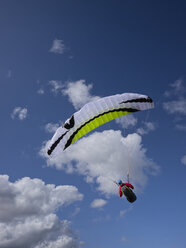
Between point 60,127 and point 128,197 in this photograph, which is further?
point 60,127

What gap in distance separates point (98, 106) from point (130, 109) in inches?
90.3

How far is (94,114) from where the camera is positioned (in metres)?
16.5

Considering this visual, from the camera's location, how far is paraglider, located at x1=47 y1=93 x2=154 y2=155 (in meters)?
16.3

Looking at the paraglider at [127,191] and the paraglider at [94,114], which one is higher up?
the paraglider at [94,114]

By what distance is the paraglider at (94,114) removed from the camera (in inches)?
643

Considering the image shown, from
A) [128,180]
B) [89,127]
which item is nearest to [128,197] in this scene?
[128,180]

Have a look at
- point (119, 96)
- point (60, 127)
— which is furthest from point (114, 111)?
point (60, 127)

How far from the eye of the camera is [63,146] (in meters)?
17.1

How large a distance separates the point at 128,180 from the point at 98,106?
5205 millimetres

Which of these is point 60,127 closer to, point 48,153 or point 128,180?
point 48,153

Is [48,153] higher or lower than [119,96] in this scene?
lower

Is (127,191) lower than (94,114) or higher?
lower

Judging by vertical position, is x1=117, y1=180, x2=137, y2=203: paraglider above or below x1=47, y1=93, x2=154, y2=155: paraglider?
below

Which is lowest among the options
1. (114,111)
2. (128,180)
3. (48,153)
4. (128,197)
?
(128,197)
